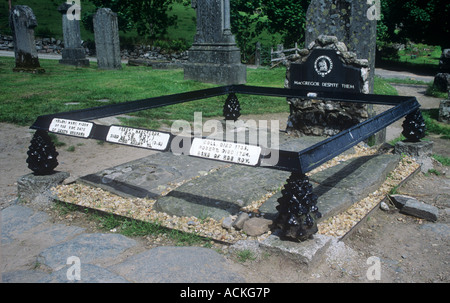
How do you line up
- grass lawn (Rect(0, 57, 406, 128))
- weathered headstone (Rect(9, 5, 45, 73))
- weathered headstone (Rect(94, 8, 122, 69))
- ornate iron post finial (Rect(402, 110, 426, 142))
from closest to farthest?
ornate iron post finial (Rect(402, 110, 426, 142)), grass lawn (Rect(0, 57, 406, 128)), weathered headstone (Rect(9, 5, 45, 73)), weathered headstone (Rect(94, 8, 122, 69))

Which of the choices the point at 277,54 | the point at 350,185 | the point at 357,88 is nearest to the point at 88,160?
the point at 350,185

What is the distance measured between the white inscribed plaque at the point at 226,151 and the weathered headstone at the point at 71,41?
50.0 feet

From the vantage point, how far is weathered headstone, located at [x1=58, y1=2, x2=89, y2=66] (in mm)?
16562

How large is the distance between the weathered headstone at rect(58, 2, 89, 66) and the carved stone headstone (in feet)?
41.6

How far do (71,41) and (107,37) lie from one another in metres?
2.40

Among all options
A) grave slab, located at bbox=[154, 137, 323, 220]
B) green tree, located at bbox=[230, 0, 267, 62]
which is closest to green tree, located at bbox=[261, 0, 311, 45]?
green tree, located at bbox=[230, 0, 267, 62]

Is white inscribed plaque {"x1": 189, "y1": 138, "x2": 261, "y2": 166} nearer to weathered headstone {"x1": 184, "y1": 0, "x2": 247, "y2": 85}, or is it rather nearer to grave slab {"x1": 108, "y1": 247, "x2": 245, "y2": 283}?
grave slab {"x1": 108, "y1": 247, "x2": 245, "y2": 283}

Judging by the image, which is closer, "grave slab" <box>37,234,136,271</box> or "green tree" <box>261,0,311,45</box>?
"grave slab" <box>37,234,136,271</box>

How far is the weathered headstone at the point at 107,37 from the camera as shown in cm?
1531

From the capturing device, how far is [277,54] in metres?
21.9

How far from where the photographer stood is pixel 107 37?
1533cm

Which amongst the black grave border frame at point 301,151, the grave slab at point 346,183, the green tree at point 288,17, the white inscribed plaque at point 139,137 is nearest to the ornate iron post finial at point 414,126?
the black grave border frame at point 301,151

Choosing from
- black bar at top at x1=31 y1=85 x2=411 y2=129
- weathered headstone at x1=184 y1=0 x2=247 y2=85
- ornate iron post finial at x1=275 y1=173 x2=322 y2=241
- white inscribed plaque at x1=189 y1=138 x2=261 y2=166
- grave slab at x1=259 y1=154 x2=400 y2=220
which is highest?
weathered headstone at x1=184 y1=0 x2=247 y2=85

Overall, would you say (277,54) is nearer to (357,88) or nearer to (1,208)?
(357,88)
